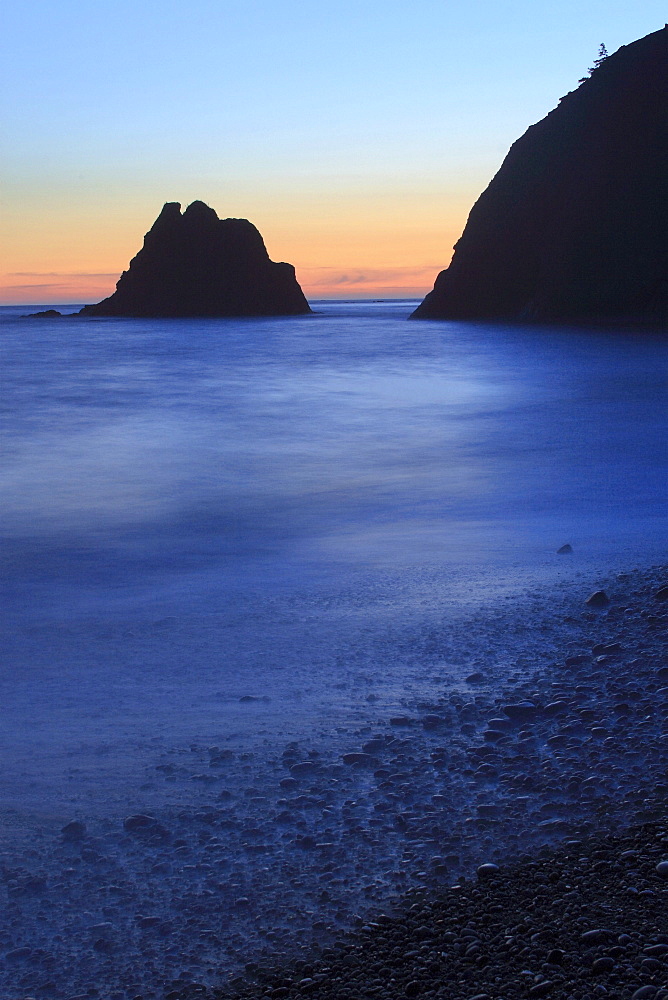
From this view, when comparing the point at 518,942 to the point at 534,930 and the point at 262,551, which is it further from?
the point at 262,551

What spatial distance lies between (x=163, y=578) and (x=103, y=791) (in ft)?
8.79

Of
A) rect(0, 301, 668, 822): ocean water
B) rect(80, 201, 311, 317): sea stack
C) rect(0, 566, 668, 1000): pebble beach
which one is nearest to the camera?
rect(0, 566, 668, 1000): pebble beach

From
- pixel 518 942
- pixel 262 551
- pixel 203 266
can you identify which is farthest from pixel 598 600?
pixel 203 266

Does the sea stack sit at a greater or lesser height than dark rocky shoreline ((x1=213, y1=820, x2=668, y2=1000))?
greater

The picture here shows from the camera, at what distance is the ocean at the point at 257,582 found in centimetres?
305

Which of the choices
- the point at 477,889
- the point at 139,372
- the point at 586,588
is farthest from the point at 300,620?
the point at 139,372

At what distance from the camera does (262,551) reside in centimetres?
623

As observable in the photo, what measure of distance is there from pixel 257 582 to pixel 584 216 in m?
48.8

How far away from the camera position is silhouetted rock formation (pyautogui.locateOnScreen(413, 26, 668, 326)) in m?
45.8

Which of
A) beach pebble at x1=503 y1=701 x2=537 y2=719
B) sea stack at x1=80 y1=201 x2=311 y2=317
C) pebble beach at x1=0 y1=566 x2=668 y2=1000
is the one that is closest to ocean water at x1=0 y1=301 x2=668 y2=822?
pebble beach at x1=0 y1=566 x2=668 y2=1000

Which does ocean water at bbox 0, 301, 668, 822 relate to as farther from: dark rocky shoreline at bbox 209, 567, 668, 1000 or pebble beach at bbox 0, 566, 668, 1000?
dark rocky shoreline at bbox 209, 567, 668, 1000

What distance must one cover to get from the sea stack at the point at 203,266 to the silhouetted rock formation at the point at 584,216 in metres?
45.2

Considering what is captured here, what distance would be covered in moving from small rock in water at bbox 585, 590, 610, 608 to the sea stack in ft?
324

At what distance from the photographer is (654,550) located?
18.3 feet
